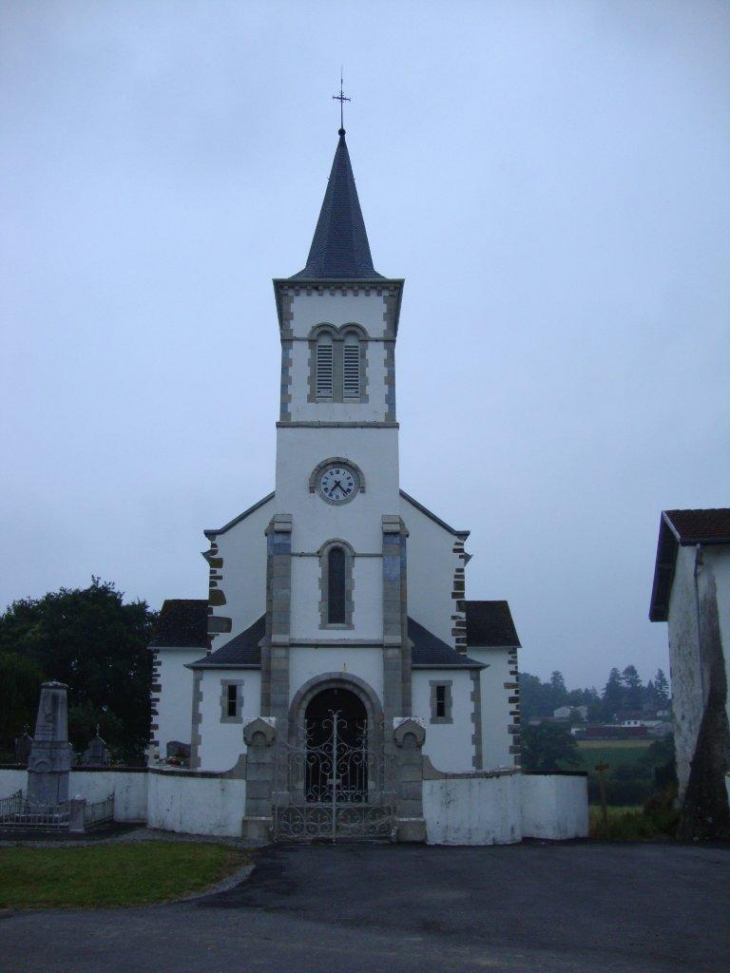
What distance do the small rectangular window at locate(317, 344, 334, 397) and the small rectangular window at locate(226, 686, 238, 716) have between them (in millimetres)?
8412

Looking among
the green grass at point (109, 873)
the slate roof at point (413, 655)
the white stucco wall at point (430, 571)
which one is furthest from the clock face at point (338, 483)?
the green grass at point (109, 873)

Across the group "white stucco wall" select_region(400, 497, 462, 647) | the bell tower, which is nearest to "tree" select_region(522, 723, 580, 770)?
"white stucco wall" select_region(400, 497, 462, 647)

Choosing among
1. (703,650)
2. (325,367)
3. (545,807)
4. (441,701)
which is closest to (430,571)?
(441,701)

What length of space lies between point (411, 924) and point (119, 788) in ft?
52.1

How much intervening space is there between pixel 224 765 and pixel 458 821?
6.13m

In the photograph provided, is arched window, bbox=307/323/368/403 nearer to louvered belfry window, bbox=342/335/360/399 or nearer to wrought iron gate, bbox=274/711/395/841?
louvered belfry window, bbox=342/335/360/399

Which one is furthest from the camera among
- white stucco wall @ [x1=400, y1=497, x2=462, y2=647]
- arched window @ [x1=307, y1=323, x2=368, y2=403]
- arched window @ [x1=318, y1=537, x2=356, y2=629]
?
white stucco wall @ [x1=400, y1=497, x2=462, y2=647]

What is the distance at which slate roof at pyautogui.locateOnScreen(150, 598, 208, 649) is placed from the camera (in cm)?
3003

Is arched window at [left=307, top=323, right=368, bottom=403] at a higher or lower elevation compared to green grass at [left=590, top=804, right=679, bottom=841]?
higher

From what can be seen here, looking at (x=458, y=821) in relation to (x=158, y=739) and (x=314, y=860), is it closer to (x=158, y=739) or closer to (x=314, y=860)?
(x=314, y=860)

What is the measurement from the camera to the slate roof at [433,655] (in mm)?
23897

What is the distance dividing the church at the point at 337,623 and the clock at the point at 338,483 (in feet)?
0.12

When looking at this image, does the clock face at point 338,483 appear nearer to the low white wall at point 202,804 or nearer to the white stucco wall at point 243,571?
the white stucco wall at point 243,571

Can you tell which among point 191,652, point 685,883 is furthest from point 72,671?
point 685,883
